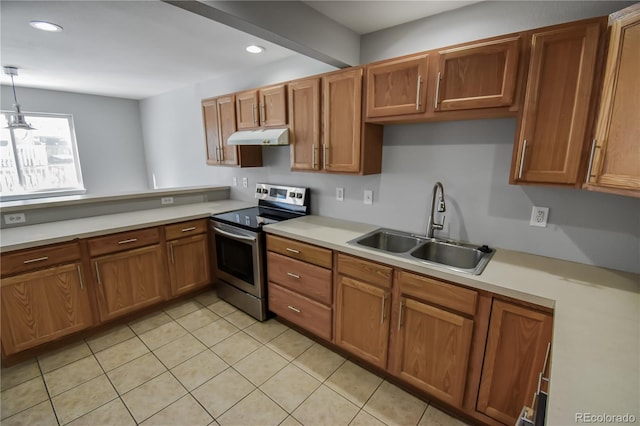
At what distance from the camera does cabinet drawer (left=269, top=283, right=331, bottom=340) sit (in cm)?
212

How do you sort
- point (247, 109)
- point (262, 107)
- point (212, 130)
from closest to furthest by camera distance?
1. point (262, 107)
2. point (247, 109)
3. point (212, 130)

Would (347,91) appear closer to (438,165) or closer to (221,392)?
(438,165)

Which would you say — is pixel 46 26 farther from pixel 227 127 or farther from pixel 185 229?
pixel 185 229

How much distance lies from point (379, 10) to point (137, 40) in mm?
2036

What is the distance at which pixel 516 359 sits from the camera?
1.35 m

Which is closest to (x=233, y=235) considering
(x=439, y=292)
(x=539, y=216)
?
(x=439, y=292)

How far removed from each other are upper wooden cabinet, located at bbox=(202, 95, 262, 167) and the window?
10.4 feet

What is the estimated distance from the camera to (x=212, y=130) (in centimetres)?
317

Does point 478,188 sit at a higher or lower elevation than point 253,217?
higher

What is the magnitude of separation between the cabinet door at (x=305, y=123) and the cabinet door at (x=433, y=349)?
1.33m

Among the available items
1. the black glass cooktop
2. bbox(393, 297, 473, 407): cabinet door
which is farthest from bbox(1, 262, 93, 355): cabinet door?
bbox(393, 297, 473, 407): cabinet door

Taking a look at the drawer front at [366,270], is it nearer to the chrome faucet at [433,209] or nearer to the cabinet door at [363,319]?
the cabinet door at [363,319]

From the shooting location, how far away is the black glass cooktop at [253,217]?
2.49 metres

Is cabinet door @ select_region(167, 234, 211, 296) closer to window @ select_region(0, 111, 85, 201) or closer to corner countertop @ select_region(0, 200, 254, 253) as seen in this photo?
corner countertop @ select_region(0, 200, 254, 253)
